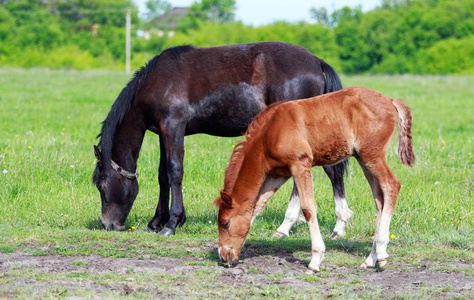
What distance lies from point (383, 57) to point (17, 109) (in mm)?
58166

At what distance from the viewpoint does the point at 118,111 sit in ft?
24.1

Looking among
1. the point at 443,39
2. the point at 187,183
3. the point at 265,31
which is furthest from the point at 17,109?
the point at 443,39

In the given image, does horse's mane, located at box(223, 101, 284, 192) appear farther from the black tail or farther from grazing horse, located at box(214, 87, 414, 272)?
the black tail

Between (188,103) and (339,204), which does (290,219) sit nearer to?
(339,204)

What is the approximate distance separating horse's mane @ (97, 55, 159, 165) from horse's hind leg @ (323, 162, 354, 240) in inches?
91.1

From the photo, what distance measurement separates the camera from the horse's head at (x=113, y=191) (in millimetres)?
7488

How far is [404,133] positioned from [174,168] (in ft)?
8.50

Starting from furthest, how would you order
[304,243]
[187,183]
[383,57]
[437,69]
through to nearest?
1. [383,57]
2. [437,69]
3. [187,183]
4. [304,243]

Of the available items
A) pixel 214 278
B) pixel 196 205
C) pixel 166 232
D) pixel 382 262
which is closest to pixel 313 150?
pixel 382 262

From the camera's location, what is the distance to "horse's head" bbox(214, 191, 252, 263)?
582 centimetres

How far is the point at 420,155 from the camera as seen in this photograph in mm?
11344

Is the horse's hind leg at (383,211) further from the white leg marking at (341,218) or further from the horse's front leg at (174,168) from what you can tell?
the horse's front leg at (174,168)

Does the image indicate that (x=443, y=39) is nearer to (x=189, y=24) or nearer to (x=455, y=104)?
(x=189, y=24)

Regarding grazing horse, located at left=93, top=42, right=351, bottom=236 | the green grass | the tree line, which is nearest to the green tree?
the tree line
